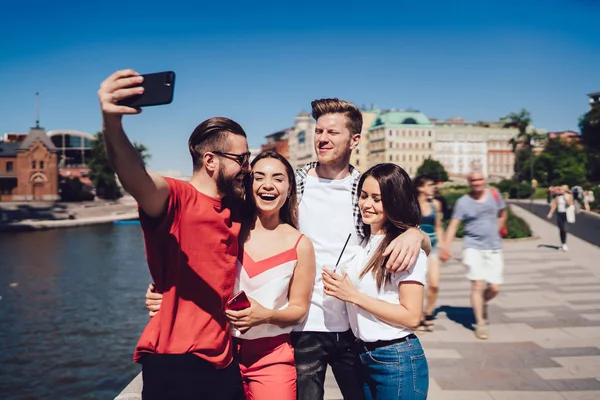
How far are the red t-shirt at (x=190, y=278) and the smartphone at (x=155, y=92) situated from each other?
512mm

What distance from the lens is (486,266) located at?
22.2 feet

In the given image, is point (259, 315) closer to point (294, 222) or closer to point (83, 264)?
point (294, 222)

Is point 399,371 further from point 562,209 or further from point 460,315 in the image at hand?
point 562,209

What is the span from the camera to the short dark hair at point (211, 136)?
8.39ft

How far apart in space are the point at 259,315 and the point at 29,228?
44600 mm

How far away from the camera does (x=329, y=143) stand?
3275 mm

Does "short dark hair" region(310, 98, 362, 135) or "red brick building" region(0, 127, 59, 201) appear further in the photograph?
"red brick building" region(0, 127, 59, 201)

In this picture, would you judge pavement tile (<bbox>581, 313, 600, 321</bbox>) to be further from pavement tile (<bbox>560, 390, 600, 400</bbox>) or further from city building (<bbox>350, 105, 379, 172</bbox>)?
city building (<bbox>350, 105, 379, 172</bbox>)

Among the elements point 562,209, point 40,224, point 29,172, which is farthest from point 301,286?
point 29,172

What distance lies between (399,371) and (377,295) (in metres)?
0.39

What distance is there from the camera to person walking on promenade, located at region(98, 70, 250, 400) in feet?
7.57

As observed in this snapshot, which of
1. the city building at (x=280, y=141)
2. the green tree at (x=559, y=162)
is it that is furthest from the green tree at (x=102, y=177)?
the green tree at (x=559, y=162)

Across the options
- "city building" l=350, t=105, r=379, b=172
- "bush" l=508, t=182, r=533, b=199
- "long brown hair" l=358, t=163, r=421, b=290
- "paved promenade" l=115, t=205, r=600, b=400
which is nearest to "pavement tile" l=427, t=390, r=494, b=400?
"paved promenade" l=115, t=205, r=600, b=400

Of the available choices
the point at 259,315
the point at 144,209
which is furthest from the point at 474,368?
the point at 144,209
